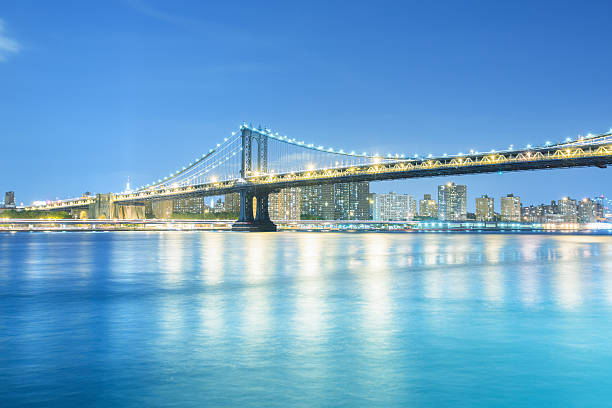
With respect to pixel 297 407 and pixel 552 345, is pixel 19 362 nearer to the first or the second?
pixel 297 407

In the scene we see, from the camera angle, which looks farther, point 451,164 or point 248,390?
point 451,164

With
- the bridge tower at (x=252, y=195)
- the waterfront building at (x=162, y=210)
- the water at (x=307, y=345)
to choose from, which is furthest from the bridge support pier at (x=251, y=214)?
the waterfront building at (x=162, y=210)

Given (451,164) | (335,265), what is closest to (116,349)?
(335,265)

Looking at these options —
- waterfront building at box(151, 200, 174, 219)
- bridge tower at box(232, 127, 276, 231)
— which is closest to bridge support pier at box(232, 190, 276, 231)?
bridge tower at box(232, 127, 276, 231)

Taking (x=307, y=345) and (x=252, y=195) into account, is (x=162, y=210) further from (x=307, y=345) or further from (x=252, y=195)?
(x=307, y=345)

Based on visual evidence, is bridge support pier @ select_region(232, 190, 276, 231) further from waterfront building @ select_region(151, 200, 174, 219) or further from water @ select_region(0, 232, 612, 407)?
waterfront building @ select_region(151, 200, 174, 219)

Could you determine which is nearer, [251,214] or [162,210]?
[251,214]

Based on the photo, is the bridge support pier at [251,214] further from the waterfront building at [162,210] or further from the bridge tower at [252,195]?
the waterfront building at [162,210]

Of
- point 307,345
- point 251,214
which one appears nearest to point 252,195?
point 251,214
